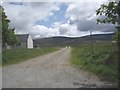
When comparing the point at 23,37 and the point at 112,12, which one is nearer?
the point at 112,12

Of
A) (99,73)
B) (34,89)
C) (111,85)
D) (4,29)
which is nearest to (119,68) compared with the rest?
(111,85)

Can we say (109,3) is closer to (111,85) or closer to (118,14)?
(118,14)

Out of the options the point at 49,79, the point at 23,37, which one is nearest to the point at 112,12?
the point at 49,79

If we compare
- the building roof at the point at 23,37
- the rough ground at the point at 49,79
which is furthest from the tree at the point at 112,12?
the building roof at the point at 23,37

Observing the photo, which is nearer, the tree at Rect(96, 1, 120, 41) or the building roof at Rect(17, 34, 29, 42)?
the tree at Rect(96, 1, 120, 41)

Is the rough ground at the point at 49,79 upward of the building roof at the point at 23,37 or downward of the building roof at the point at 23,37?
downward

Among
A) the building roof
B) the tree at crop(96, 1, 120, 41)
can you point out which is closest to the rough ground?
the tree at crop(96, 1, 120, 41)

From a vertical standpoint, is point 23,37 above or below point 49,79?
above

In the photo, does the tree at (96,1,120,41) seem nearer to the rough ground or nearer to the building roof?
the rough ground

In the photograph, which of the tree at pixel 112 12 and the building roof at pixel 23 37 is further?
the building roof at pixel 23 37

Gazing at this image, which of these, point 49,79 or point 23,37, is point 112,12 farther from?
point 23,37

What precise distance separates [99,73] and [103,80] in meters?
2.58

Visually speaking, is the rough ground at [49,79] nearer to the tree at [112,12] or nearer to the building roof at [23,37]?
the tree at [112,12]

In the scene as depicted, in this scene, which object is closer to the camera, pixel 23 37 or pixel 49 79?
pixel 49 79
